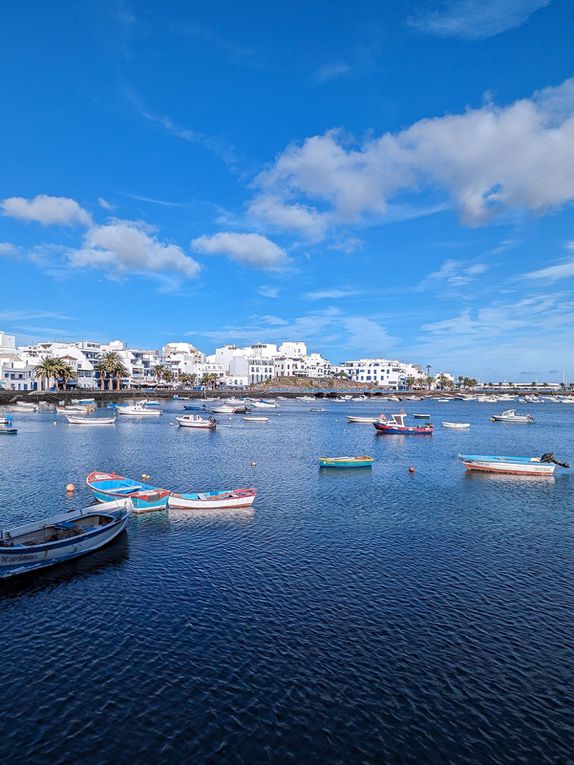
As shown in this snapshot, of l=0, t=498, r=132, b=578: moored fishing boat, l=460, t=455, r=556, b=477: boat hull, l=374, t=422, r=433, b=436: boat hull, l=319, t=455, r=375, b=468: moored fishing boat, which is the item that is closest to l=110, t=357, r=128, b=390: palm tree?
l=374, t=422, r=433, b=436: boat hull

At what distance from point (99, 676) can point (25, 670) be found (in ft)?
9.03

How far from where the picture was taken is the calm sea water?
14250 mm

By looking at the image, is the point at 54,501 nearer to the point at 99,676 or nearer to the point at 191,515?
the point at 191,515

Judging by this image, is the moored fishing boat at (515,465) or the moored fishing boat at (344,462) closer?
the moored fishing boat at (515,465)

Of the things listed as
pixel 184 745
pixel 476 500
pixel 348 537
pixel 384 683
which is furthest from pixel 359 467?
pixel 184 745

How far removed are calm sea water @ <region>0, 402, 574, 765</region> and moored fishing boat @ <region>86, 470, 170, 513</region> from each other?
99cm

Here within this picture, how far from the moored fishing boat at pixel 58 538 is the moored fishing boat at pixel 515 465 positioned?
1525 inches

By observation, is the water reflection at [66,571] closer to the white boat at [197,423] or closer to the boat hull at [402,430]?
the white boat at [197,423]

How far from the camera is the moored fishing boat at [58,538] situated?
81.0 feet

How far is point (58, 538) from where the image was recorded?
27.5 m

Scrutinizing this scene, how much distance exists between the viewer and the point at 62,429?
8694cm

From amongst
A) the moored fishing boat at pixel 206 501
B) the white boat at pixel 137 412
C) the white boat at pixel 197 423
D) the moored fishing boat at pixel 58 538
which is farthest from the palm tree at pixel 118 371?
the moored fishing boat at pixel 58 538

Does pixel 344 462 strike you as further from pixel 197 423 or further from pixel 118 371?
pixel 118 371

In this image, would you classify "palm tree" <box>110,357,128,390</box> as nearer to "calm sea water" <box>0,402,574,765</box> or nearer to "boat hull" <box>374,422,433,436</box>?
"boat hull" <box>374,422,433,436</box>
